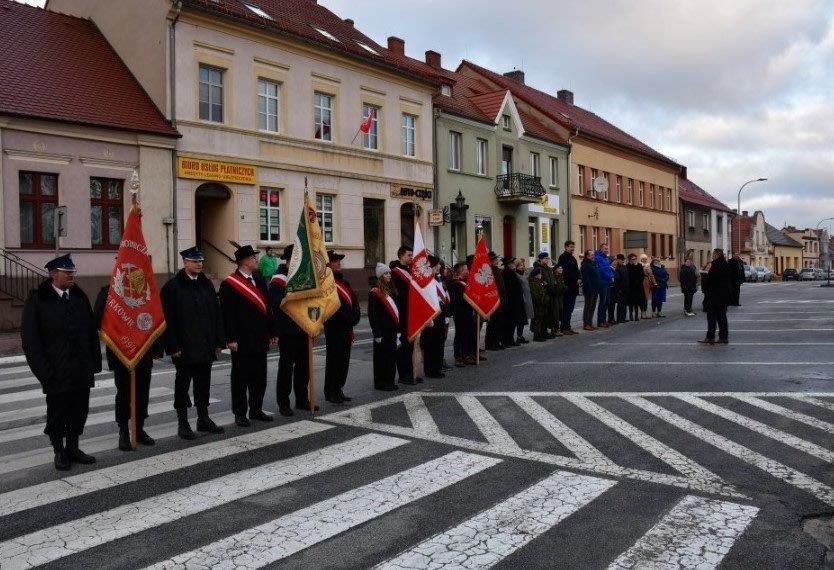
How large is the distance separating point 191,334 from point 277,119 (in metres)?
18.4

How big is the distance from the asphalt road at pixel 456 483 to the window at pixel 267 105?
51.0 feet

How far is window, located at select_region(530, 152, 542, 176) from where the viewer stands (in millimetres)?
38344

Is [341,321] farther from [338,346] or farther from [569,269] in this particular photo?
[569,269]

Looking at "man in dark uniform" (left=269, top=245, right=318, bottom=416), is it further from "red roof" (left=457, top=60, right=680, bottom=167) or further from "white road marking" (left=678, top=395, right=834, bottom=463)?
"red roof" (left=457, top=60, right=680, bottom=167)

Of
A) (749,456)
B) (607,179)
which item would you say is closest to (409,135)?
(607,179)

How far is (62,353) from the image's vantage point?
631cm

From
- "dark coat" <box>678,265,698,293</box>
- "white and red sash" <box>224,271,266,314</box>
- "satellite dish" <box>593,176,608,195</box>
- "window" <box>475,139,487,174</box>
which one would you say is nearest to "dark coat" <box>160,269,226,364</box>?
"white and red sash" <box>224,271,266,314</box>


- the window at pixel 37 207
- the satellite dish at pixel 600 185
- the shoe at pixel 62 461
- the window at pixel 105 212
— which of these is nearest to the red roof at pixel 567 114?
the satellite dish at pixel 600 185

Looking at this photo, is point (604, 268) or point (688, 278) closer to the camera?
point (604, 268)

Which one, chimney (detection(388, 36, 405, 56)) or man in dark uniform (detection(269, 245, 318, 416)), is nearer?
man in dark uniform (detection(269, 245, 318, 416))

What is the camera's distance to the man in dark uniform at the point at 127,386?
693 centimetres

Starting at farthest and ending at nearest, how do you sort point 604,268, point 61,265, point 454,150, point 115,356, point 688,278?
point 454,150 → point 688,278 → point 604,268 → point 115,356 → point 61,265

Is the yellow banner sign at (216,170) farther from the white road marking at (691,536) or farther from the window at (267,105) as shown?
the white road marking at (691,536)

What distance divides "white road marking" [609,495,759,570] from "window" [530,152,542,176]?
34.2m
